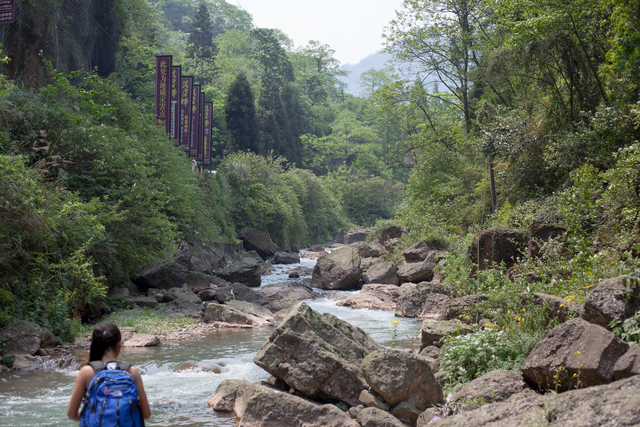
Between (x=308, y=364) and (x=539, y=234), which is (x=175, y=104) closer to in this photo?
(x=539, y=234)

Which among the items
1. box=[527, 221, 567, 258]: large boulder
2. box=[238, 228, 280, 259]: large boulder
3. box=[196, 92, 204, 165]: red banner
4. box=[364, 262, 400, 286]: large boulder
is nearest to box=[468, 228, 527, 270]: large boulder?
box=[527, 221, 567, 258]: large boulder

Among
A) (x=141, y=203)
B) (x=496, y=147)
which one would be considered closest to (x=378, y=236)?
(x=496, y=147)

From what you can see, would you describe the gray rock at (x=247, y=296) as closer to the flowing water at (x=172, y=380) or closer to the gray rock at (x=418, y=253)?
the flowing water at (x=172, y=380)

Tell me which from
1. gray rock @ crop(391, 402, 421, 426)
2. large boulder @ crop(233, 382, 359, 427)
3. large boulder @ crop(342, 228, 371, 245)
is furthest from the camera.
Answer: large boulder @ crop(342, 228, 371, 245)

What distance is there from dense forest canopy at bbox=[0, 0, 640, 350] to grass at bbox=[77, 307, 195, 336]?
680mm

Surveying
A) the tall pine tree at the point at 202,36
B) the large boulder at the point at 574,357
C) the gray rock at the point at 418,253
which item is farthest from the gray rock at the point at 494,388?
the tall pine tree at the point at 202,36

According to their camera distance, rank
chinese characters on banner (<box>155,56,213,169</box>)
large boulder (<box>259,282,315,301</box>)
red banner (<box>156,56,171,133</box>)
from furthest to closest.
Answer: chinese characters on banner (<box>155,56,213,169</box>) → red banner (<box>156,56,171,133</box>) → large boulder (<box>259,282,315,301</box>)

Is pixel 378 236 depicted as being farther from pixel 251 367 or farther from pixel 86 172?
pixel 251 367

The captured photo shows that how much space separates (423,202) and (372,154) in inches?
1424

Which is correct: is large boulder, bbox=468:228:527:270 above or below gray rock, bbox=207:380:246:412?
above

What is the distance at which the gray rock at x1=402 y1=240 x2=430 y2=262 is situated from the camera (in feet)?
66.5

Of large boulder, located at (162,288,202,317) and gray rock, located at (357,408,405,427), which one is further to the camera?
large boulder, located at (162,288,202,317)

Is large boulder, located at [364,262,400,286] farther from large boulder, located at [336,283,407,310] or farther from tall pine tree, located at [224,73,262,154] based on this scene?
tall pine tree, located at [224,73,262,154]

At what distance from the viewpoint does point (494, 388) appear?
17.7 feet
